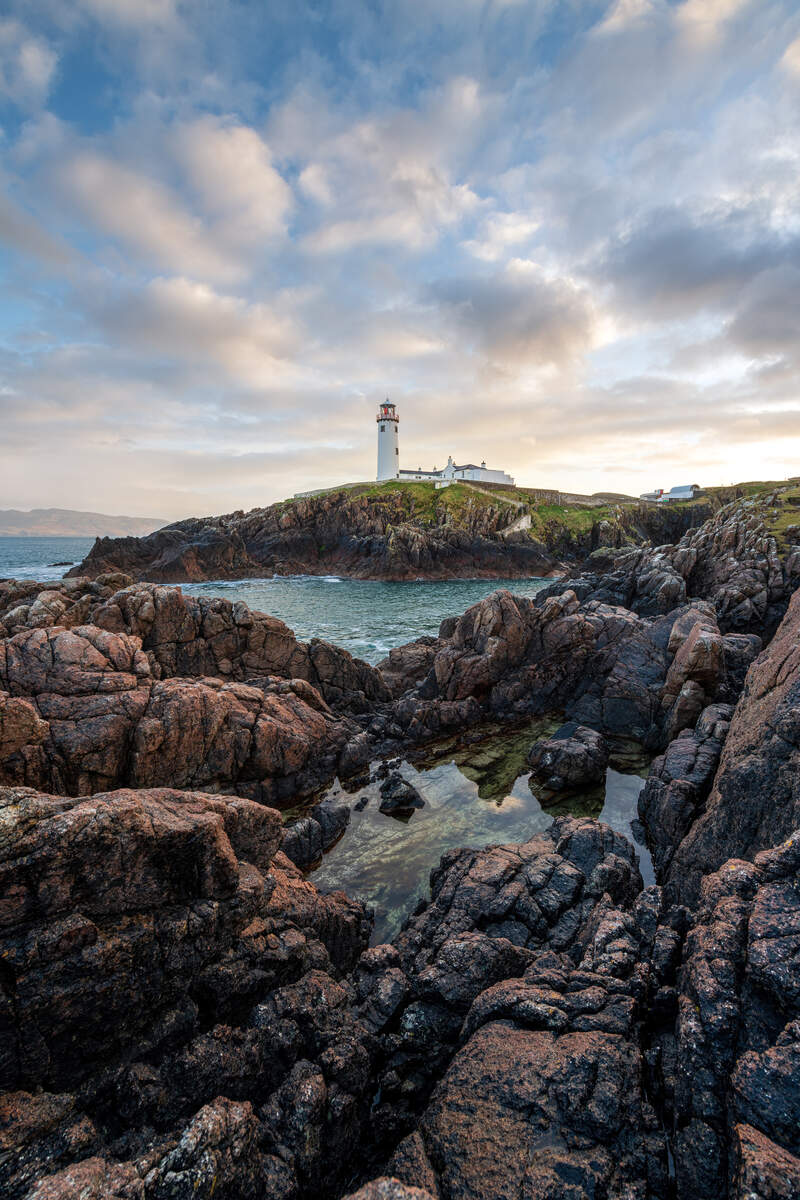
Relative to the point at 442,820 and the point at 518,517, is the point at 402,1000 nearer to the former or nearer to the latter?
the point at 442,820

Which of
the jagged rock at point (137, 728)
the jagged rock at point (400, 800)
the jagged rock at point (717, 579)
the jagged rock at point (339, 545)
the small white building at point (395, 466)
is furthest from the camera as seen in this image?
the small white building at point (395, 466)

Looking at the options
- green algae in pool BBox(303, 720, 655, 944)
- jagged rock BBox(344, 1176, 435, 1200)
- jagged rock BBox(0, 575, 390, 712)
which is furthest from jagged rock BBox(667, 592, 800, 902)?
jagged rock BBox(0, 575, 390, 712)

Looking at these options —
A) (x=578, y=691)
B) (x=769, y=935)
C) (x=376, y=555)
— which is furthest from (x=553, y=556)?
(x=769, y=935)

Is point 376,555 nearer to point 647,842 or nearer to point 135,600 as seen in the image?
point 135,600

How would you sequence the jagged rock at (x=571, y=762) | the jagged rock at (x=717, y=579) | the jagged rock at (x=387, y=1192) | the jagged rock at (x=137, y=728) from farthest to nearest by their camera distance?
the jagged rock at (x=717, y=579)
the jagged rock at (x=571, y=762)
the jagged rock at (x=137, y=728)
the jagged rock at (x=387, y=1192)

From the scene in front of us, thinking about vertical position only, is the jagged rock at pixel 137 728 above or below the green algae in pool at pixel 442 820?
above

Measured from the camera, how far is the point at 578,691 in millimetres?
33375

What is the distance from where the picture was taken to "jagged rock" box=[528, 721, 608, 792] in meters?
23.6

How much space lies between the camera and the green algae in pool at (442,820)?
58.3 ft

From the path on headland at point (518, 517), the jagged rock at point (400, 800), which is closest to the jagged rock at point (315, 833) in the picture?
the jagged rock at point (400, 800)

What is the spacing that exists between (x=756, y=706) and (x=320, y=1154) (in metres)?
17.6

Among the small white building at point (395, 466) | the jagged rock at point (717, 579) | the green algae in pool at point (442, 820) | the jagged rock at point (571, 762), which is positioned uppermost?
the small white building at point (395, 466)

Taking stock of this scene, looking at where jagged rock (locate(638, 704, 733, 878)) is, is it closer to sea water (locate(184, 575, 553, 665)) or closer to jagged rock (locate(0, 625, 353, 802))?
jagged rock (locate(0, 625, 353, 802))

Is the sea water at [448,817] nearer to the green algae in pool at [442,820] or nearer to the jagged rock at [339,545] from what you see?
the green algae in pool at [442,820]
